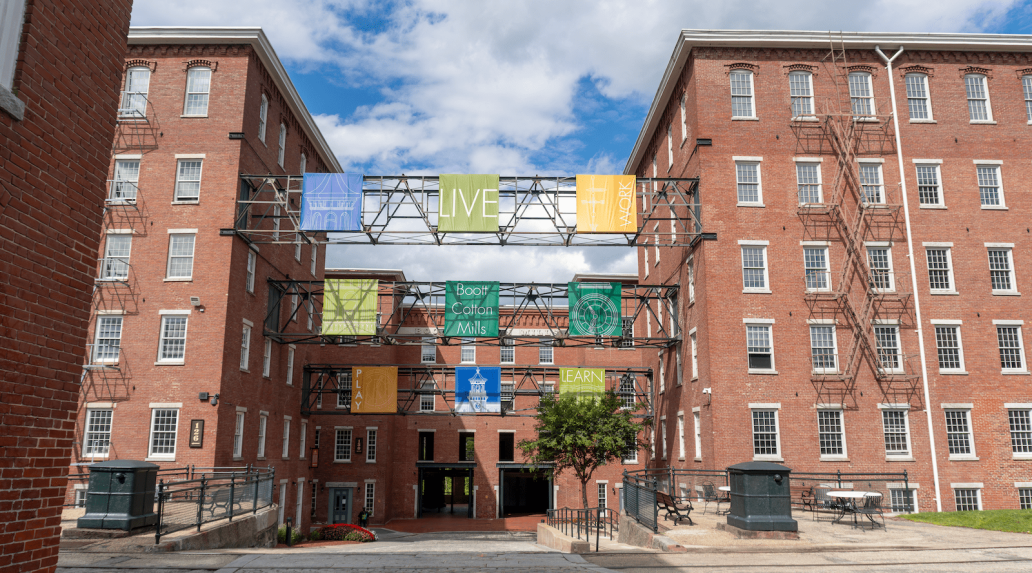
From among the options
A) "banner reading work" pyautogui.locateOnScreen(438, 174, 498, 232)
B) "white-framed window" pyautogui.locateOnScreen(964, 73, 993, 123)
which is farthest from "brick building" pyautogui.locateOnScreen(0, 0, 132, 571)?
"white-framed window" pyautogui.locateOnScreen(964, 73, 993, 123)

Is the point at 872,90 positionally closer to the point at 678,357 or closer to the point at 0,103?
the point at 678,357

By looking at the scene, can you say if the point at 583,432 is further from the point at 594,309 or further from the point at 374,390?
the point at 374,390

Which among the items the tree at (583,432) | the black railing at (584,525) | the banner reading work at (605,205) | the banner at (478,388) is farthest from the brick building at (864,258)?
the banner at (478,388)

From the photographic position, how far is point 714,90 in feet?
93.3

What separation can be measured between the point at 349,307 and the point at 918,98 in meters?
25.3

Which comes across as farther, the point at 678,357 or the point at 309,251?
the point at 309,251

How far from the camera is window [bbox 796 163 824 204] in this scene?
2802cm

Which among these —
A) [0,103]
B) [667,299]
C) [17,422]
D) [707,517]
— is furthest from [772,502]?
[667,299]

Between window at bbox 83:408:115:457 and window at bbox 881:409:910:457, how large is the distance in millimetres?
28646

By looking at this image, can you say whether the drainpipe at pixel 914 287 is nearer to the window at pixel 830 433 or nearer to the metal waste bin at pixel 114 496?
the window at pixel 830 433

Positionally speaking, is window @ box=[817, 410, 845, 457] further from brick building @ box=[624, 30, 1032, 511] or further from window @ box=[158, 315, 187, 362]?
window @ box=[158, 315, 187, 362]

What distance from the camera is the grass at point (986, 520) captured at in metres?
17.4

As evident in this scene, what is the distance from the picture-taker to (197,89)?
92.7ft

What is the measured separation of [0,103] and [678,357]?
2906 cm
